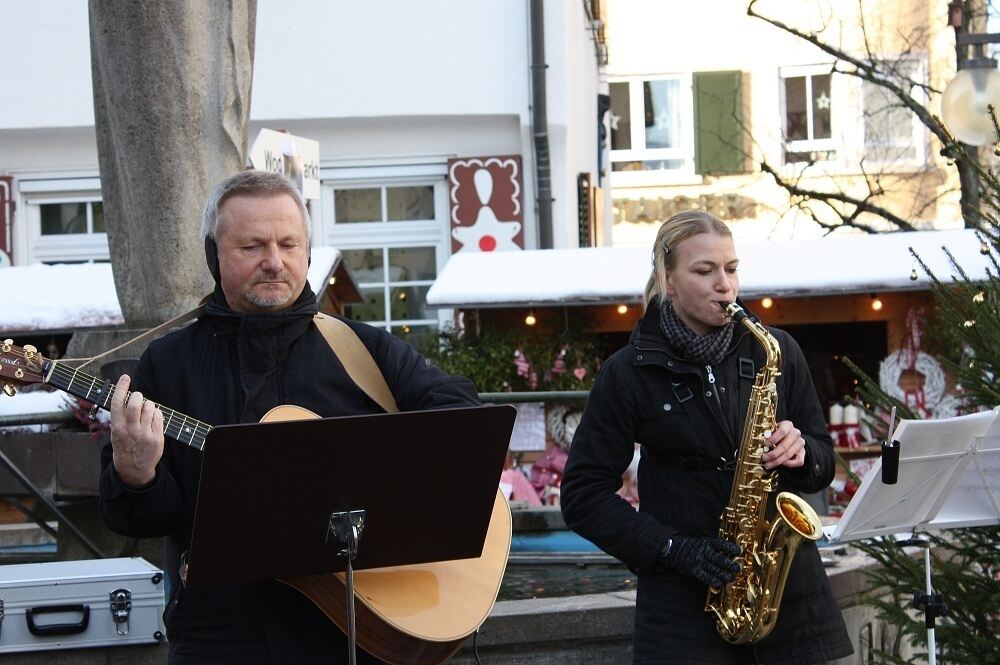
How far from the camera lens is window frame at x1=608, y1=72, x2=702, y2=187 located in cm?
1986

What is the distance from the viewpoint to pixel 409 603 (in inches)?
124

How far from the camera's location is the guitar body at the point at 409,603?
3.07 meters

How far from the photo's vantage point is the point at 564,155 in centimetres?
1404

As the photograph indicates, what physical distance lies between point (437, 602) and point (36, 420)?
281cm

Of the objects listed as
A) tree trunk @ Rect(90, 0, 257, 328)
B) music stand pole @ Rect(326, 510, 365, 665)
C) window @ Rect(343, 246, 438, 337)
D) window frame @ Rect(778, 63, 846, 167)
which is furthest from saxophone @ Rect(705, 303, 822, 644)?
window frame @ Rect(778, 63, 846, 167)

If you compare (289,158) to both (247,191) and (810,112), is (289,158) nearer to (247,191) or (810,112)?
(247,191)

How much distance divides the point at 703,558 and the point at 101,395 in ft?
5.04

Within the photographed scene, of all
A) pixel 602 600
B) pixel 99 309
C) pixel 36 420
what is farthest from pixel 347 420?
pixel 99 309

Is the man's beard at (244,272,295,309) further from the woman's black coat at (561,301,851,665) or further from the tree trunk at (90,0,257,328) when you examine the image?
the tree trunk at (90,0,257,328)

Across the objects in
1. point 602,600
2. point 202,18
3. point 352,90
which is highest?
point 352,90

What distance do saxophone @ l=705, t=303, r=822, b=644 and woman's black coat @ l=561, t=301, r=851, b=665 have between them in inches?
1.3

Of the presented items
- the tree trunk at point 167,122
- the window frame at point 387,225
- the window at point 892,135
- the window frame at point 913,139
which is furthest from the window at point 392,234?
the tree trunk at point 167,122

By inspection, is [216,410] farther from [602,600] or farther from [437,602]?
[602,600]

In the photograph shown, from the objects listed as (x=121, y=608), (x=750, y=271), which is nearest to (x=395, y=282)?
(x=750, y=271)
